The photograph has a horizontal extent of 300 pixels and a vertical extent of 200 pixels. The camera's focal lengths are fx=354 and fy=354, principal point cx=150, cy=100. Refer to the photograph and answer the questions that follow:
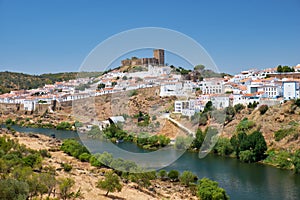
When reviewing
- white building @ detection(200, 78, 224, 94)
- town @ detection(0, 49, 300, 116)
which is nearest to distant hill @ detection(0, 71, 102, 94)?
town @ detection(0, 49, 300, 116)

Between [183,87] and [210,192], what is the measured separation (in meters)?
2.14

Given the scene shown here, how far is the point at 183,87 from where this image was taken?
6750 millimetres

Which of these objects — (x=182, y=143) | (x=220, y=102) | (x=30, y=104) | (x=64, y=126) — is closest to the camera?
(x=182, y=143)

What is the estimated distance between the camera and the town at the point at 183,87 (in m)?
6.17

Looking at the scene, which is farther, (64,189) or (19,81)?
(19,81)

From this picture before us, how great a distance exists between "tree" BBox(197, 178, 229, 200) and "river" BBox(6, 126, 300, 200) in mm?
409

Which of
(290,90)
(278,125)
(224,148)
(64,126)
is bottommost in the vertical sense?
(224,148)

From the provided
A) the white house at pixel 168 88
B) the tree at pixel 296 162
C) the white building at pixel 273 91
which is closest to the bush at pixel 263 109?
the white building at pixel 273 91

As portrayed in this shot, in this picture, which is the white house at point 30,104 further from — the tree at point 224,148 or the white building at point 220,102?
the tree at point 224,148

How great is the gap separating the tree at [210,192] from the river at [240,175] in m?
0.41

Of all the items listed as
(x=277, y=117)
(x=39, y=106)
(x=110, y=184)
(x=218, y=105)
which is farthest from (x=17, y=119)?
(x=110, y=184)

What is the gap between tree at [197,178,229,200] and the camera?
530cm

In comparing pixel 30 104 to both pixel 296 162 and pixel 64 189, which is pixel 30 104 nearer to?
pixel 296 162

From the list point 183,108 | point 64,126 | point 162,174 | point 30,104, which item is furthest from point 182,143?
point 30,104
